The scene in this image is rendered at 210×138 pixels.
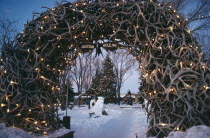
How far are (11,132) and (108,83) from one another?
2779 centimetres

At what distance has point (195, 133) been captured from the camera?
4.35m

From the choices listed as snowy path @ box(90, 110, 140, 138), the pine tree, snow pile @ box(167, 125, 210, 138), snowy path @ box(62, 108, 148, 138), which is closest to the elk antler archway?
snow pile @ box(167, 125, 210, 138)

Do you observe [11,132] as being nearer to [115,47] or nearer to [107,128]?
[115,47]

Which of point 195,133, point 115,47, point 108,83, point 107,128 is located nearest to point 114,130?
point 107,128

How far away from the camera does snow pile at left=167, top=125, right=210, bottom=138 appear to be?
13.8ft

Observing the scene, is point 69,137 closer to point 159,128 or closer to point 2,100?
point 2,100

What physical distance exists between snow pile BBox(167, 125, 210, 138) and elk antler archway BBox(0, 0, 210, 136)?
195 mm

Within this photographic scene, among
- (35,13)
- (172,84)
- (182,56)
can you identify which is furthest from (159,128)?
(35,13)

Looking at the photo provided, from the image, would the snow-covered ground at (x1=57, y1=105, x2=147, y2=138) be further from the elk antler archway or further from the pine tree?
the pine tree

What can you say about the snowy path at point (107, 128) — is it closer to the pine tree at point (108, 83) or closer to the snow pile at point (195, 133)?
the snow pile at point (195, 133)

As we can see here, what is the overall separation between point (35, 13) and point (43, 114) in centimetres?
331

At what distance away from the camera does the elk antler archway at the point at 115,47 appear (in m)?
4.92

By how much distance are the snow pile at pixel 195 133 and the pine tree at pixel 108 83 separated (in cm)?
2727

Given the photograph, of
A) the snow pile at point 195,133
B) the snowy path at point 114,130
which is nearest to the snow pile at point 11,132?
the snowy path at point 114,130
